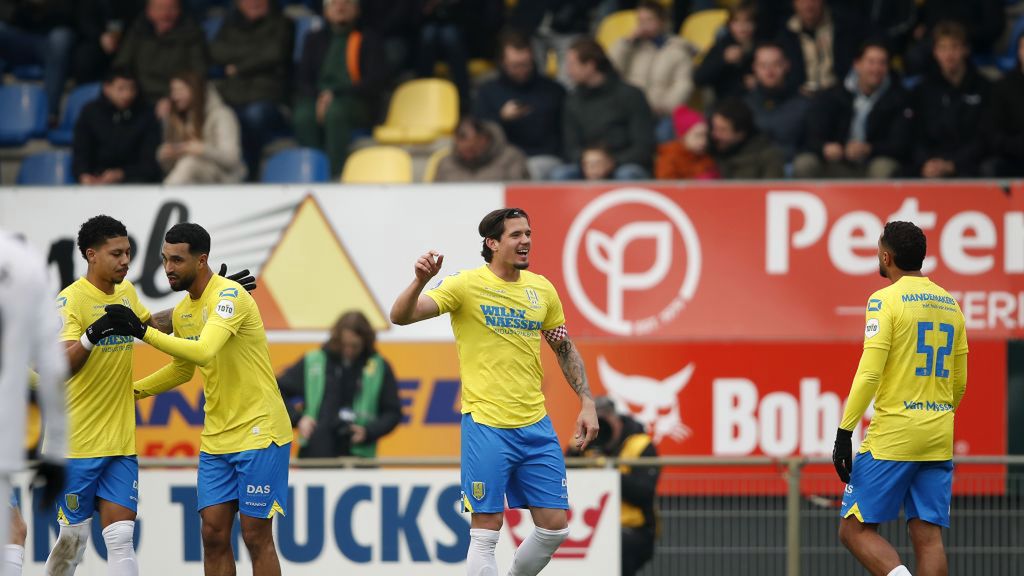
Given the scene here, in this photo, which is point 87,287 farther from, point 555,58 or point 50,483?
point 555,58

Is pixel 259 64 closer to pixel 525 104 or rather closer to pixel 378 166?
pixel 378 166

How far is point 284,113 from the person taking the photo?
49.4 ft

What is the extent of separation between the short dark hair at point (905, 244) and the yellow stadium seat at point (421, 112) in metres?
7.48

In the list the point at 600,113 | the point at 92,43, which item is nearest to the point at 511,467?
the point at 600,113

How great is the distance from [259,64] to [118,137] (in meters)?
1.69

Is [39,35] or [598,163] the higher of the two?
[39,35]

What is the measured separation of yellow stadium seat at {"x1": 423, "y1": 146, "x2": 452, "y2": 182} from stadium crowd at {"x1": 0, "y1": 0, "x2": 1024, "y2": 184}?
1.03ft

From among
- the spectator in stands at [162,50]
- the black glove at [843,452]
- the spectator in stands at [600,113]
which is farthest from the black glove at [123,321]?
the spectator in stands at [162,50]

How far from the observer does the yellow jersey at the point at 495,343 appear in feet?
26.7

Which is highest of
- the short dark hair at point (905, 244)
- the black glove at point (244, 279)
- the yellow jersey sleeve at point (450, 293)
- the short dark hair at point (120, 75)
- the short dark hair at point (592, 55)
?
the short dark hair at point (592, 55)

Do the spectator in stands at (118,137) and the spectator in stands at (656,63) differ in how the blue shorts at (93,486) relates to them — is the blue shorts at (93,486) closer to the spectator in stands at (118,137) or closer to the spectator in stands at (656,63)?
the spectator in stands at (118,137)

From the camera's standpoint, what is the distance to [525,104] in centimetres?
1407

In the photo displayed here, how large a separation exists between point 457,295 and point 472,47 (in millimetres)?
8033

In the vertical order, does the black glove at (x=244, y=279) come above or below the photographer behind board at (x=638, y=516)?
above
